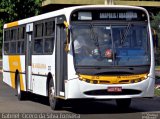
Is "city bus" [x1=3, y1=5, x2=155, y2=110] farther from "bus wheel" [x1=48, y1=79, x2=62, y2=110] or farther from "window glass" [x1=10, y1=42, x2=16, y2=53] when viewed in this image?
"window glass" [x1=10, y1=42, x2=16, y2=53]

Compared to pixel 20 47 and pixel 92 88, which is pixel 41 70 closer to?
pixel 92 88

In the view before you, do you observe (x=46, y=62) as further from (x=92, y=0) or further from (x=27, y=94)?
(x=92, y=0)

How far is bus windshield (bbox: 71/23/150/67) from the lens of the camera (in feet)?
53.5

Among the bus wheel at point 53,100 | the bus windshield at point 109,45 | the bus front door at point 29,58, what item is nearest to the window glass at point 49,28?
the bus wheel at point 53,100

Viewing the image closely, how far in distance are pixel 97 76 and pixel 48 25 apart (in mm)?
3279

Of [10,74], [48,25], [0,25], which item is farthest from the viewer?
[0,25]

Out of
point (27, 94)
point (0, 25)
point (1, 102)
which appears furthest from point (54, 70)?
point (0, 25)

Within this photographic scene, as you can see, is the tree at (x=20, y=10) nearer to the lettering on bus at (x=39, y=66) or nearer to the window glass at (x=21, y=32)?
the window glass at (x=21, y=32)

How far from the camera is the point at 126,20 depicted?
1688cm

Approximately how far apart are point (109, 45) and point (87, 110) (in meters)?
2.28

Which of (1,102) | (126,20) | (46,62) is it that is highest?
(126,20)

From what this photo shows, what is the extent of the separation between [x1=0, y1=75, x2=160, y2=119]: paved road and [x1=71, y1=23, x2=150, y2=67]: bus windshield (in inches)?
51.9

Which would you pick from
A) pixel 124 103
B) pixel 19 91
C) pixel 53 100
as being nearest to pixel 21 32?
pixel 19 91

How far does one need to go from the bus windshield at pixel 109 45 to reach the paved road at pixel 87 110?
132 cm
